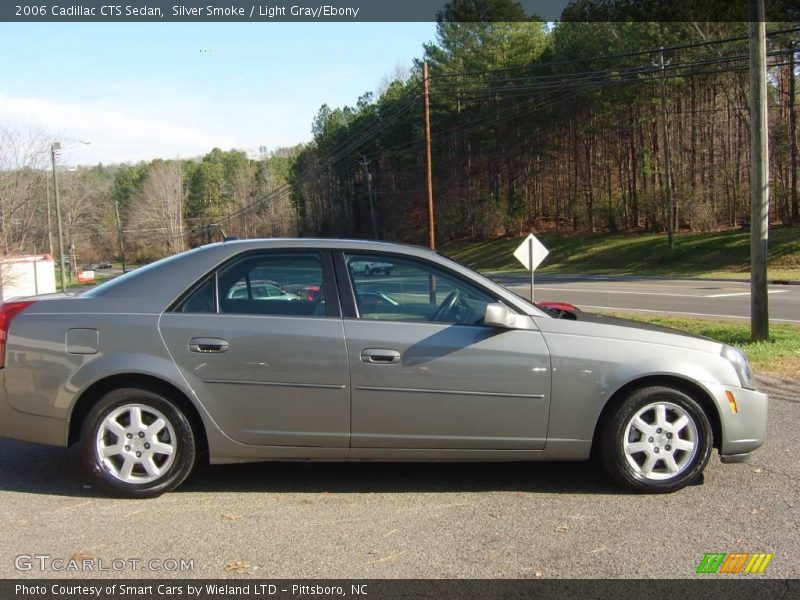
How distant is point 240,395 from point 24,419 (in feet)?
4.48

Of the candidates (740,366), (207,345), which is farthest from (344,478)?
(740,366)

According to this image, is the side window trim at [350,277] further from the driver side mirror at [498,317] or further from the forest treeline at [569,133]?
the forest treeline at [569,133]

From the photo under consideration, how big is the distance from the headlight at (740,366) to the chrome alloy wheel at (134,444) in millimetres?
3486

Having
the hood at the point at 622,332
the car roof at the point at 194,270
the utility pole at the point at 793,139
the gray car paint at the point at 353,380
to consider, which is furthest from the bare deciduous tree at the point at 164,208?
the hood at the point at 622,332

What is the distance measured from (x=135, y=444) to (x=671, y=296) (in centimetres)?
2023

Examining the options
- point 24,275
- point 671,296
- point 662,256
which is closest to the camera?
point 671,296

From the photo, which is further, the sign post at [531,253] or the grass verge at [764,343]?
the sign post at [531,253]

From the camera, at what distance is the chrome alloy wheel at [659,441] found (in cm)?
445

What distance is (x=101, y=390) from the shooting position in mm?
4469

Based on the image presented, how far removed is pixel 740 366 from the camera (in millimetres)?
4645

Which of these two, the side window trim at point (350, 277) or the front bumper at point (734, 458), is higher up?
the side window trim at point (350, 277)

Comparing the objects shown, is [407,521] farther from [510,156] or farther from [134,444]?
[510,156]

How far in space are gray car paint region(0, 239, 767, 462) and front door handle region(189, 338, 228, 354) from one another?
0.16 ft

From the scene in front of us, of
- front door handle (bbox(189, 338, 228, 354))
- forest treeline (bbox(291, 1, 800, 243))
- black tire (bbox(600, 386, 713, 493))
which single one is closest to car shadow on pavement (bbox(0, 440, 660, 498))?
black tire (bbox(600, 386, 713, 493))
